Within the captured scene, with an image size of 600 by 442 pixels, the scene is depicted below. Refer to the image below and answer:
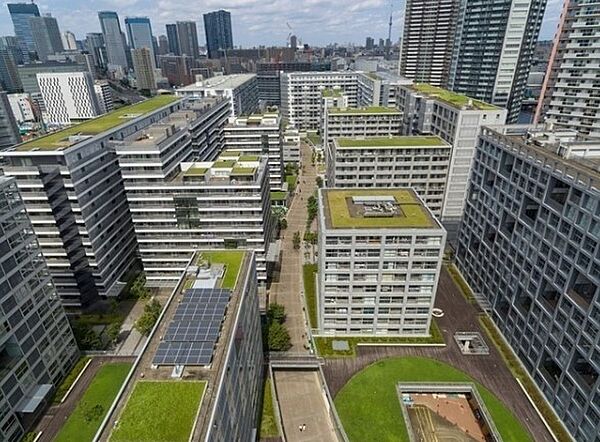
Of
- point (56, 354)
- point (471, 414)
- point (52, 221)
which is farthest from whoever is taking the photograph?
point (52, 221)

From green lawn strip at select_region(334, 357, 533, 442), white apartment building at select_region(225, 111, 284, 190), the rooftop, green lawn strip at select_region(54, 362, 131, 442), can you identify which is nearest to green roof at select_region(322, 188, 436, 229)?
green lawn strip at select_region(334, 357, 533, 442)

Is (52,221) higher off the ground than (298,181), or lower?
higher

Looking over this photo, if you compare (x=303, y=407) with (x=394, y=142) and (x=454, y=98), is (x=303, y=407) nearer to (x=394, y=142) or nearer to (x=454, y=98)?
(x=394, y=142)

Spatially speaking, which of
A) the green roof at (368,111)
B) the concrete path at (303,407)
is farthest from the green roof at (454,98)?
the concrete path at (303,407)

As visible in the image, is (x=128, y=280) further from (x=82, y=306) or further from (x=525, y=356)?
(x=525, y=356)

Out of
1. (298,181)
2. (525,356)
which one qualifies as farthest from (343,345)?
(298,181)

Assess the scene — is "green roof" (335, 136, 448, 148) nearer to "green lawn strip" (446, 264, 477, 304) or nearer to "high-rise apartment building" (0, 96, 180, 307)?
"green lawn strip" (446, 264, 477, 304)
